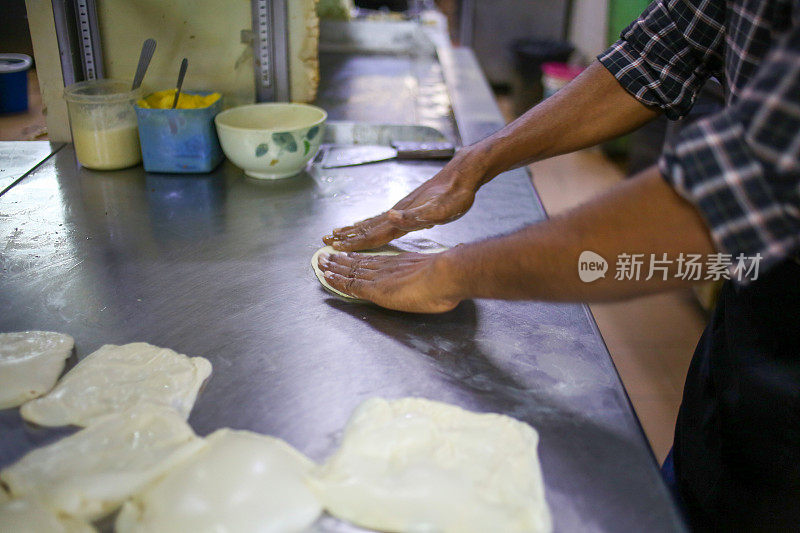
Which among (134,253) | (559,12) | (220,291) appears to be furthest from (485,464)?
(559,12)

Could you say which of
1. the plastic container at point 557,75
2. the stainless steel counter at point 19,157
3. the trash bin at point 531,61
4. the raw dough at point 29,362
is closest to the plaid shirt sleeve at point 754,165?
the raw dough at point 29,362

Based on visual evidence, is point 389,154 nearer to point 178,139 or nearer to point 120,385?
point 178,139

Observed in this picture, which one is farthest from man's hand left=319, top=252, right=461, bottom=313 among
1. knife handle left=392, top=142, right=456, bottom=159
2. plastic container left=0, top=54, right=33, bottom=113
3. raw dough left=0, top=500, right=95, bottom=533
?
plastic container left=0, top=54, right=33, bottom=113

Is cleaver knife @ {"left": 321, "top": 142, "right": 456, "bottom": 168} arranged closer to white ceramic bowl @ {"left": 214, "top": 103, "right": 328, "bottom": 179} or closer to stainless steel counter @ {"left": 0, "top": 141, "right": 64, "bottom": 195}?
white ceramic bowl @ {"left": 214, "top": 103, "right": 328, "bottom": 179}

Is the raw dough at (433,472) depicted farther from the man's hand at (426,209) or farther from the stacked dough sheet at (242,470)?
the man's hand at (426,209)

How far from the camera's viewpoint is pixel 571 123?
56.1 inches

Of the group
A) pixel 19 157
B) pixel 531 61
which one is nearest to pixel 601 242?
pixel 19 157

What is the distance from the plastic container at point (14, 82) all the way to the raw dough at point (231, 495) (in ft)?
4.88

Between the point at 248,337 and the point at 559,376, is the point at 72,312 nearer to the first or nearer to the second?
the point at 248,337

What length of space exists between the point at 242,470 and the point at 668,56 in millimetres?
1203

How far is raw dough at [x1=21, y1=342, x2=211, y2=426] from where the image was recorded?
2.95 feet

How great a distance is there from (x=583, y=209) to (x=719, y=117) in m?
0.21

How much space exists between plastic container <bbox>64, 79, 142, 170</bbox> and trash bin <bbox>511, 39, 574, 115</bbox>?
4.59 metres

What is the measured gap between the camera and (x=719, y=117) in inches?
30.3
